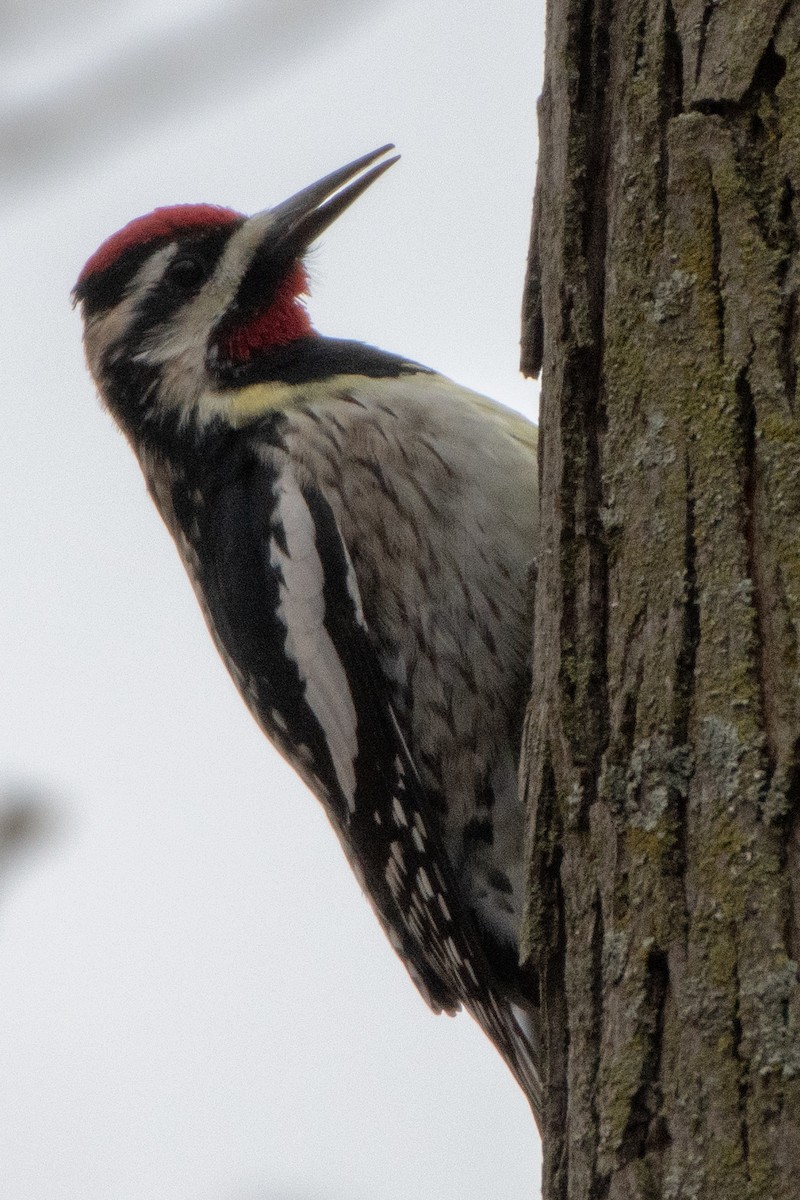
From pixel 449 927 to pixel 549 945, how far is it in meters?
1.19

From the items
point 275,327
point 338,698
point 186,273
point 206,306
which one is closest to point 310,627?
point 338,698

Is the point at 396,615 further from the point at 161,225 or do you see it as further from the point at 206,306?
the point at 161,225

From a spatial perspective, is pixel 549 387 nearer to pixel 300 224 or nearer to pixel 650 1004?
pixel 650 1004

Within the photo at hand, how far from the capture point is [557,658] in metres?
2.01

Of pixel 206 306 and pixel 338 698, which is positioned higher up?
pixel 206 306

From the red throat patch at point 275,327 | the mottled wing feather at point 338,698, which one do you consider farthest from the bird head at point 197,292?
the mottled wing feather at point 338,698

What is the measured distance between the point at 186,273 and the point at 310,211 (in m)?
0.37

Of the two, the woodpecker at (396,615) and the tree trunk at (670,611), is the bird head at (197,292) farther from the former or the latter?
the tree trunk at (670,611)

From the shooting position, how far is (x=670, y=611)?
180 cm

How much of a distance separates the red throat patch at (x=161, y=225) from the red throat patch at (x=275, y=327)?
27cm

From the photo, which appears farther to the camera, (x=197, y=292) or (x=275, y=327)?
(x=197, y=292)

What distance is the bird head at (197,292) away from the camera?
3670mm

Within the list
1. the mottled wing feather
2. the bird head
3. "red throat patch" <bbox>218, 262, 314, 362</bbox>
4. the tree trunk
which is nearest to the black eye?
the bird head

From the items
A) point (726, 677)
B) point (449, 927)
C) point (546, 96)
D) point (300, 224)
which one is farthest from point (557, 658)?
point (300, 224)
